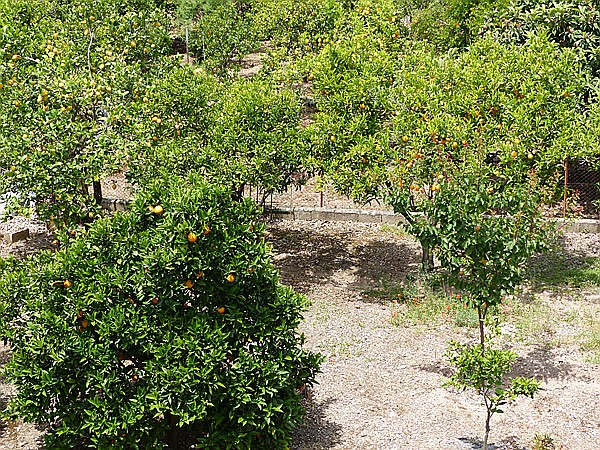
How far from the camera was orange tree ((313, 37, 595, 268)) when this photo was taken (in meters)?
11.7

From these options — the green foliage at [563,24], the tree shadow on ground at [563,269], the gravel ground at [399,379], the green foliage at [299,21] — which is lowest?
the gravel ground at [399,379]

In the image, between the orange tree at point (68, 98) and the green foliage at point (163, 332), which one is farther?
the orange tree at point (68, 98)

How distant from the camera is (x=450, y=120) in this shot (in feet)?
38.4

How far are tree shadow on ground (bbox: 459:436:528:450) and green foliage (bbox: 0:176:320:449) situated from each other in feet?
6.03

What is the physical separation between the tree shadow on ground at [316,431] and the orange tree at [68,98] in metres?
3.80

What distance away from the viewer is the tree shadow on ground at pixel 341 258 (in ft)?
43.4

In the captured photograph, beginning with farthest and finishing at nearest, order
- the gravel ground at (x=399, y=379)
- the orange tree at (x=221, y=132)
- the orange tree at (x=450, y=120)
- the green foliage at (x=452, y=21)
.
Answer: the green foliage at (x=452, y=21)
the orange tree at (x=221, y=132)
the orange tree at (x=450, y=120)
the gravel ground at (x=399, y=379)

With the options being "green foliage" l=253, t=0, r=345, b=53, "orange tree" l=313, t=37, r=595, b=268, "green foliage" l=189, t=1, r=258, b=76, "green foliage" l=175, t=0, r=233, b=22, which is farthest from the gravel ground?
"green foliage" l=175, t=0, r=233, b=22

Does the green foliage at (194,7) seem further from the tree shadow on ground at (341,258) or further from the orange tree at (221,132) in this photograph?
the orange tree at (221,132)

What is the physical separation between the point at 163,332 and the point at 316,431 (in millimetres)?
2191

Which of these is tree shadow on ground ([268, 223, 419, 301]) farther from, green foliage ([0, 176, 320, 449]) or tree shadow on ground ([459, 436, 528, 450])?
green foliage ([0, 176, 320, 449])

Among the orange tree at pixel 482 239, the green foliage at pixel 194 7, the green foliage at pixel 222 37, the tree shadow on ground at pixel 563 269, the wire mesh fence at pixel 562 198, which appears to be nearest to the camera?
the orange tree at pixel 482 239

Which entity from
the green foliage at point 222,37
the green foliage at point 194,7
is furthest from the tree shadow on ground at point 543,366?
the green foliage at point 194,7

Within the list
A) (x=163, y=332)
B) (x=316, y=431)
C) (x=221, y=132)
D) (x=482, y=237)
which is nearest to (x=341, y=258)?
(x=221, y=132)
